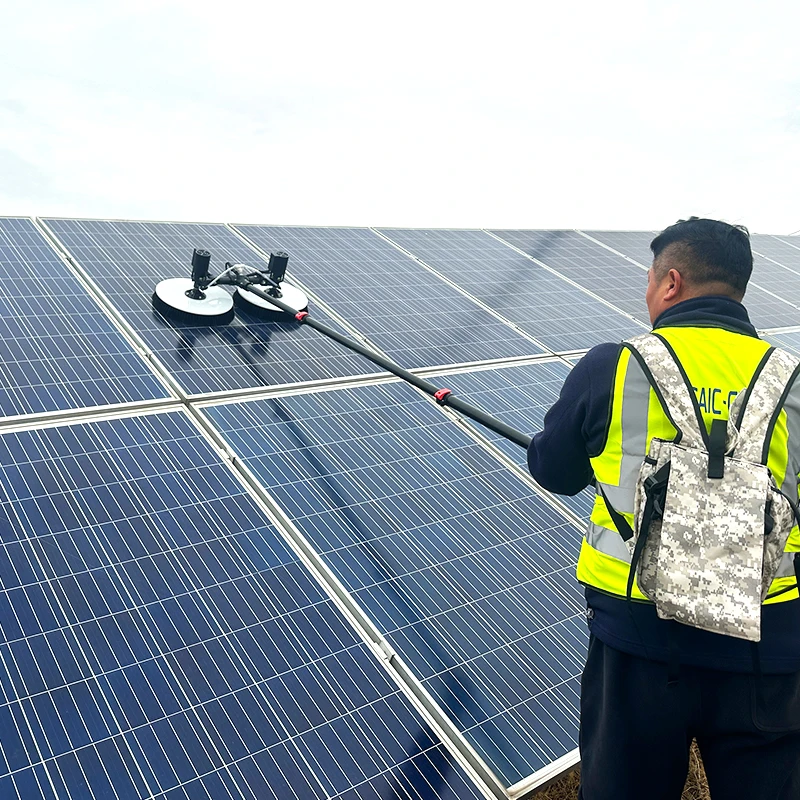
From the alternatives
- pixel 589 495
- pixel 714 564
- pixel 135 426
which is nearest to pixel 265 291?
pixel 135 426

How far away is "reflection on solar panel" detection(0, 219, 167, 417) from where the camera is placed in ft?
16.7

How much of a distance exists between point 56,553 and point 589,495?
11.7 ft

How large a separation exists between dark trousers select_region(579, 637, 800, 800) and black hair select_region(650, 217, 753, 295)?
57.2 inches

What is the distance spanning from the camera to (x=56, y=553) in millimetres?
3926

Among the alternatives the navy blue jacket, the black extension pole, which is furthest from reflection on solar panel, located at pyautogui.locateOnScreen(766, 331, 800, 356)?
the navy blue jacket

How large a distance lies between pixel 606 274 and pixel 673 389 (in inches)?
321

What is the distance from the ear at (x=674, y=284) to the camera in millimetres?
3191

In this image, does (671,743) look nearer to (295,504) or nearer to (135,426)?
(295,504)

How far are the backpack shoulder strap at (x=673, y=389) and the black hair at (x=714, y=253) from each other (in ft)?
1.36

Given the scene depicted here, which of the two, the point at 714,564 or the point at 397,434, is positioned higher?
the point at 714,564

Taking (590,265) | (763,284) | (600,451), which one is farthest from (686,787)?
(763,284)

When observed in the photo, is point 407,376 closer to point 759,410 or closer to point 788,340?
point 759,410

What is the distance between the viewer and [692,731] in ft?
9.74

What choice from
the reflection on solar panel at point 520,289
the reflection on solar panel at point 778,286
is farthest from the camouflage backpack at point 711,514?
the reflection on solar panel at point 778,286
